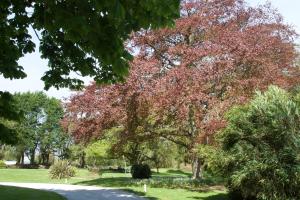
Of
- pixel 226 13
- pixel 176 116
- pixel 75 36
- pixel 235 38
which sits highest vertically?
pixel 226 13

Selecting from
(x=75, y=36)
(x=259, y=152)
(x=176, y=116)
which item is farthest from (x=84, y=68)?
(x=176, y=116)

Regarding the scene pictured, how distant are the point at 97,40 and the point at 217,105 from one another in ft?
60.6

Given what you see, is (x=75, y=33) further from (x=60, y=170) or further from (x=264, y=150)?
(x=60, y=170)

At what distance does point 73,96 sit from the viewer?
1157 inches

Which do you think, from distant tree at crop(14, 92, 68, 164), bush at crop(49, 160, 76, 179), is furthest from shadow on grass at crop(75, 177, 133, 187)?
distant tree at crop(14, 92, 68, 164)

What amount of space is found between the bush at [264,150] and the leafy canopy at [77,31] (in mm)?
9194

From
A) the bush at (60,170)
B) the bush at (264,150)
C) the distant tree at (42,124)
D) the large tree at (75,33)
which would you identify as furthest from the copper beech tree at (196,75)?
the distant tree at (42,124)

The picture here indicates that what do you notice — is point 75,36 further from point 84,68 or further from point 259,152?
point 259,152

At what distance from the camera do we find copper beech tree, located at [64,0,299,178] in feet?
81.8

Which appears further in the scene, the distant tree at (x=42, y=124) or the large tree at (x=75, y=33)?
the distant tree at (x=42, y=124)

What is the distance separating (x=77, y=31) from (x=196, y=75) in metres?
19.1

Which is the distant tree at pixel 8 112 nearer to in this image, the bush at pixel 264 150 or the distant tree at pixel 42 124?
the bush at pixel 264 150

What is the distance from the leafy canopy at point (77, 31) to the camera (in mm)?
6211

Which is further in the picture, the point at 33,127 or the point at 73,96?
the point at 33,127
